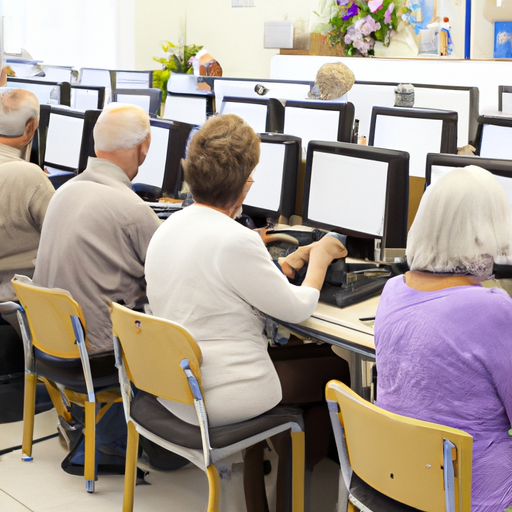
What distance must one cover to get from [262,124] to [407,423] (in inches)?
92.9

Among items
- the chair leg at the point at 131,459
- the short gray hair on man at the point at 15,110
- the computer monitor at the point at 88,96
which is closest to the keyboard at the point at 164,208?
the short gray hair on man at the point at 15,110

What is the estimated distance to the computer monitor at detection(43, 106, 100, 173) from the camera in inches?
154

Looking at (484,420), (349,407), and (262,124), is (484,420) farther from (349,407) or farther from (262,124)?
(262,124)

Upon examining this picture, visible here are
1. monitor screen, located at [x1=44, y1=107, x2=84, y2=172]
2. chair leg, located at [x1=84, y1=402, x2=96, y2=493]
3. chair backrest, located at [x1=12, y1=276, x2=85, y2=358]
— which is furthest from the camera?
monitor screen, located at [x1=44, y1=107, x2=84, y2=172]

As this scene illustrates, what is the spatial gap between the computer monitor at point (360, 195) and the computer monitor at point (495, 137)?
0.61 metres

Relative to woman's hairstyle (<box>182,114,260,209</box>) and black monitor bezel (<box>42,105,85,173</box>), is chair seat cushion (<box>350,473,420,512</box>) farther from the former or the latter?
black monitor bezel (<box>42,105,85,173</box>)

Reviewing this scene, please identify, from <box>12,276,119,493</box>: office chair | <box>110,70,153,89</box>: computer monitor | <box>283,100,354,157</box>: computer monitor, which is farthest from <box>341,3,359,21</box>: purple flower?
<box>12,276,119,493</box>: office chair

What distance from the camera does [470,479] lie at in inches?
54.9

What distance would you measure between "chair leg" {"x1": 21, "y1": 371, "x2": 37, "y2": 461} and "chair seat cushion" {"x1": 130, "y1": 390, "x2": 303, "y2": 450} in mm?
658

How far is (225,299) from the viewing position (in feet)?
6.59

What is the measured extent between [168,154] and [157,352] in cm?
167

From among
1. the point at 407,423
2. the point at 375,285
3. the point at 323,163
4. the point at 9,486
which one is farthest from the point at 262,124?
the point at 407,423

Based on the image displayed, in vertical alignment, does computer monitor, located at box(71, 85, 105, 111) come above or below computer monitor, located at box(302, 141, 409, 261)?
above

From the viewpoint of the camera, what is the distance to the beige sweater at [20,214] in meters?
3.06
